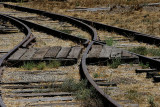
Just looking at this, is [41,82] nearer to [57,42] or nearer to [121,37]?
[57,42]

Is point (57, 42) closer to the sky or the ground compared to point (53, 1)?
closer to the sky

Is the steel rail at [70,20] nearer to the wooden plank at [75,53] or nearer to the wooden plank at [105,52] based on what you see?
the wooden plank at [75,53]

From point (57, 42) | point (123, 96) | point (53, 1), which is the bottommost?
point (53, 1)

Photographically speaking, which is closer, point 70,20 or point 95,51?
point 95,51

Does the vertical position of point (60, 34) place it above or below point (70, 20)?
above

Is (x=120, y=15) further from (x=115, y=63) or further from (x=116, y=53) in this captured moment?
(x=115, y=63)

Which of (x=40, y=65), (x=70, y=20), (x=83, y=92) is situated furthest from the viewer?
(x=70, y=20)

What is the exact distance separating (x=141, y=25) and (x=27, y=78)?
7127mm

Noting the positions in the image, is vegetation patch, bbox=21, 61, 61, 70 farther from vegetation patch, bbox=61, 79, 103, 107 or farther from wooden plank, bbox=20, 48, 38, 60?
vegetation patch, bbox=61, 79, 103, 107

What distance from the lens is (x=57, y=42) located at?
10.5 meters

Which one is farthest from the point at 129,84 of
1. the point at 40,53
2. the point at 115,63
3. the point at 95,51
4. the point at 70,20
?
the point at 70,20

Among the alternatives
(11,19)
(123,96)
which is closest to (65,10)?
(11,19)

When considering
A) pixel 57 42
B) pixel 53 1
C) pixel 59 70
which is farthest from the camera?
pixel 53 1

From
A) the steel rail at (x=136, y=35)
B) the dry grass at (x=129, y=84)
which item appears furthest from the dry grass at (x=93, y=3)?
the dry grass at (x=129, y=84)
